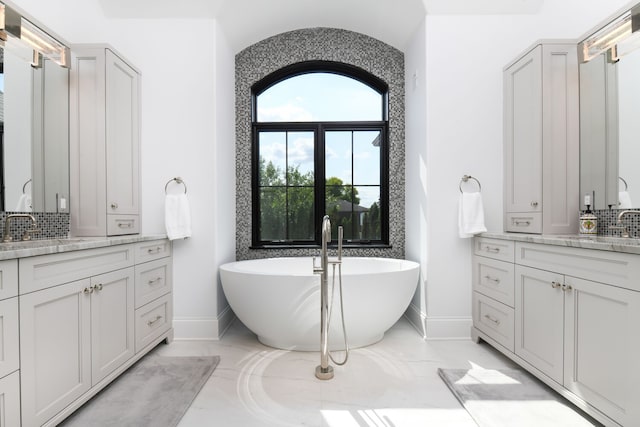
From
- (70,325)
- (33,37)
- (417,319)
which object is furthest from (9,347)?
(417,319)

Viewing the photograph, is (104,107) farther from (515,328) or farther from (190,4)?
(515,328)

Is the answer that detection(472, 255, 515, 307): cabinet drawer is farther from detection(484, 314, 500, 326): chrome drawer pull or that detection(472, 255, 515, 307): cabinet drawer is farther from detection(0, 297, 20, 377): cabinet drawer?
detection(0, 297, 20, 377): cabinet drawer

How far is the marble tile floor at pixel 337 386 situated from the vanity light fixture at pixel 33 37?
78.1 inches

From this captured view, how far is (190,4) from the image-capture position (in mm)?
2623

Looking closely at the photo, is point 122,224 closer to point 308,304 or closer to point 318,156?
point 308,304

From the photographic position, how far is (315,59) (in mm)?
3324

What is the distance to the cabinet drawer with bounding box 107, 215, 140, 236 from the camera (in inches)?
91.9

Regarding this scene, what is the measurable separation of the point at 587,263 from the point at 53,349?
2305 mm

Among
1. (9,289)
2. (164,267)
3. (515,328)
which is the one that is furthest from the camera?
(164,267)

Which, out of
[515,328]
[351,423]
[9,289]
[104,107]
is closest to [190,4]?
[104,107]

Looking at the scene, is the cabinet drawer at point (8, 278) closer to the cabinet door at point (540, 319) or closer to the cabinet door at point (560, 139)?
the cabinet door at point (540, 319)

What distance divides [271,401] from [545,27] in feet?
10.5

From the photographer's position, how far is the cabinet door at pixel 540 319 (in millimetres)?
1748

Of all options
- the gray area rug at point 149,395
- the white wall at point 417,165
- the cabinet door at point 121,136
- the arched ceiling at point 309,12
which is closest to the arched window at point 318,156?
the white wall at point 417,165
